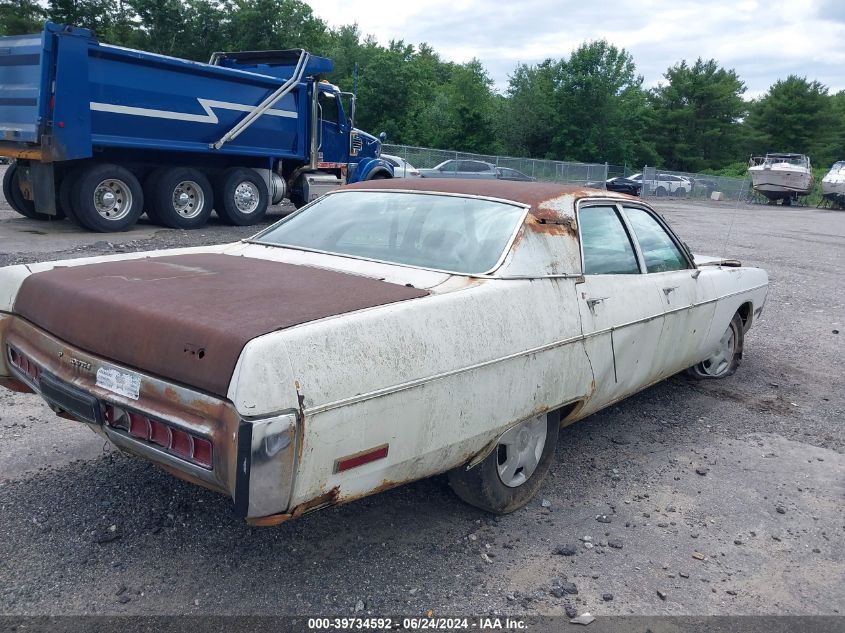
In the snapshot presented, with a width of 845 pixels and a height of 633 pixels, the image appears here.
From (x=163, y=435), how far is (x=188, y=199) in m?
11.1

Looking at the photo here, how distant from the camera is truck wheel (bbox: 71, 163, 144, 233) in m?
11.4

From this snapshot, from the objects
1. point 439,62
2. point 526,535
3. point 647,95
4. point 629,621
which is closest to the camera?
point 629,621

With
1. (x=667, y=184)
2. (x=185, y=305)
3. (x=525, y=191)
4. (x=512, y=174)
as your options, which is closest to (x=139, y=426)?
(x=185, y=305)

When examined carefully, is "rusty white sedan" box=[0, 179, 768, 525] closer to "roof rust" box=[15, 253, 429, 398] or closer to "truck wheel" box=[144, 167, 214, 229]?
"roof rust" box=[15, 253, 429, 398]

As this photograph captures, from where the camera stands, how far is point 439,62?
253 ft

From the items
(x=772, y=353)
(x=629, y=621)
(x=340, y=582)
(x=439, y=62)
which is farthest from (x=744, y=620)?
(x=439, y=62)

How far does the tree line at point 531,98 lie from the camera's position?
46.0 metres

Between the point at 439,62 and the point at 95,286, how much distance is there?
78723 millimetres

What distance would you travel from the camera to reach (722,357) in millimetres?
5781

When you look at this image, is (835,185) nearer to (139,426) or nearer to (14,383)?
(14,383)

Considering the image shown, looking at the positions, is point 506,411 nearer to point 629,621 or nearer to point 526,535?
point 526,535

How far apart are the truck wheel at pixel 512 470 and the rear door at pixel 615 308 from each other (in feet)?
1.11

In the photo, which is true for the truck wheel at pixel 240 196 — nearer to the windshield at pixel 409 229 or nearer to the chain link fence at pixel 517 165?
the windshield at pixel 409 229

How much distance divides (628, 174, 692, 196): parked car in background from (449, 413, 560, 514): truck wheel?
37.1 metres
